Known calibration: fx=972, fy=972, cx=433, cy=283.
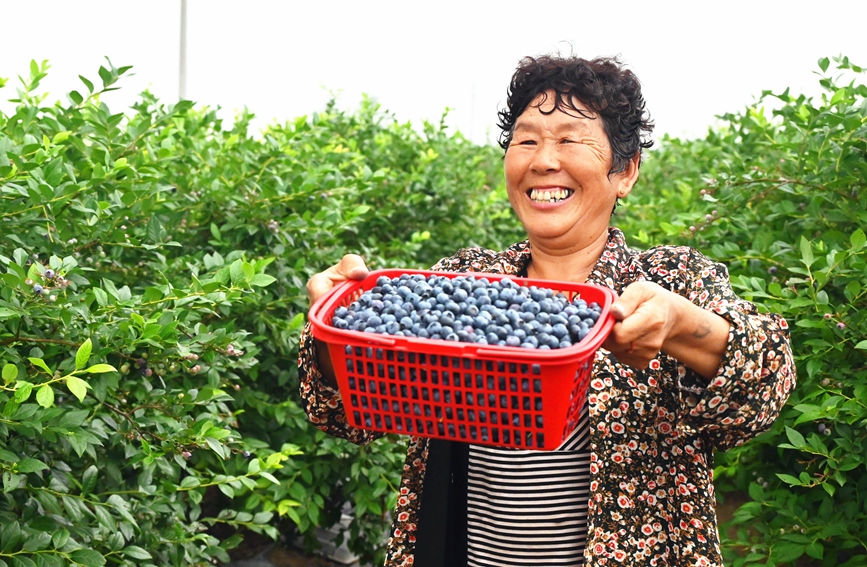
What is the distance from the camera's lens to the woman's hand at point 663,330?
1.53m

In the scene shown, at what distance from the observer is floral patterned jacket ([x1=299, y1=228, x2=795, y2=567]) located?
5.59ft

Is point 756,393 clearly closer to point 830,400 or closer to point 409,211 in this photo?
point 830,400

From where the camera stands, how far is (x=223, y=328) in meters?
2.28

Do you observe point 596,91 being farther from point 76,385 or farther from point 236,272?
point 76,385

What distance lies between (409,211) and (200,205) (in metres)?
1.33

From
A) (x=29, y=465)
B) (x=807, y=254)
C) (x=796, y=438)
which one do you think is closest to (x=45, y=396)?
(x=29, y=465)

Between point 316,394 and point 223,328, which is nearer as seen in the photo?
point 316,394

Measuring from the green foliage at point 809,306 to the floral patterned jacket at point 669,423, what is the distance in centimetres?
57

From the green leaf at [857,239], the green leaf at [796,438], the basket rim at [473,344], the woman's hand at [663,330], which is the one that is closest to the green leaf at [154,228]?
the basket rim at [473,344]

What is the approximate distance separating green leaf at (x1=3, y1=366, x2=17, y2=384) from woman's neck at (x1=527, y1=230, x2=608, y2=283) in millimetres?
1064

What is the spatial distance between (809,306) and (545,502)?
1.12 m

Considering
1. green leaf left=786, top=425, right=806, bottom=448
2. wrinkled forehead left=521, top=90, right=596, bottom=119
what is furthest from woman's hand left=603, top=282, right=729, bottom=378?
green leaf left=786, top=425, right=806, bottom=448

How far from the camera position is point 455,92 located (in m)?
12.3

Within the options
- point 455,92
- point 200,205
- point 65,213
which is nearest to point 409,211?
point 200,205
